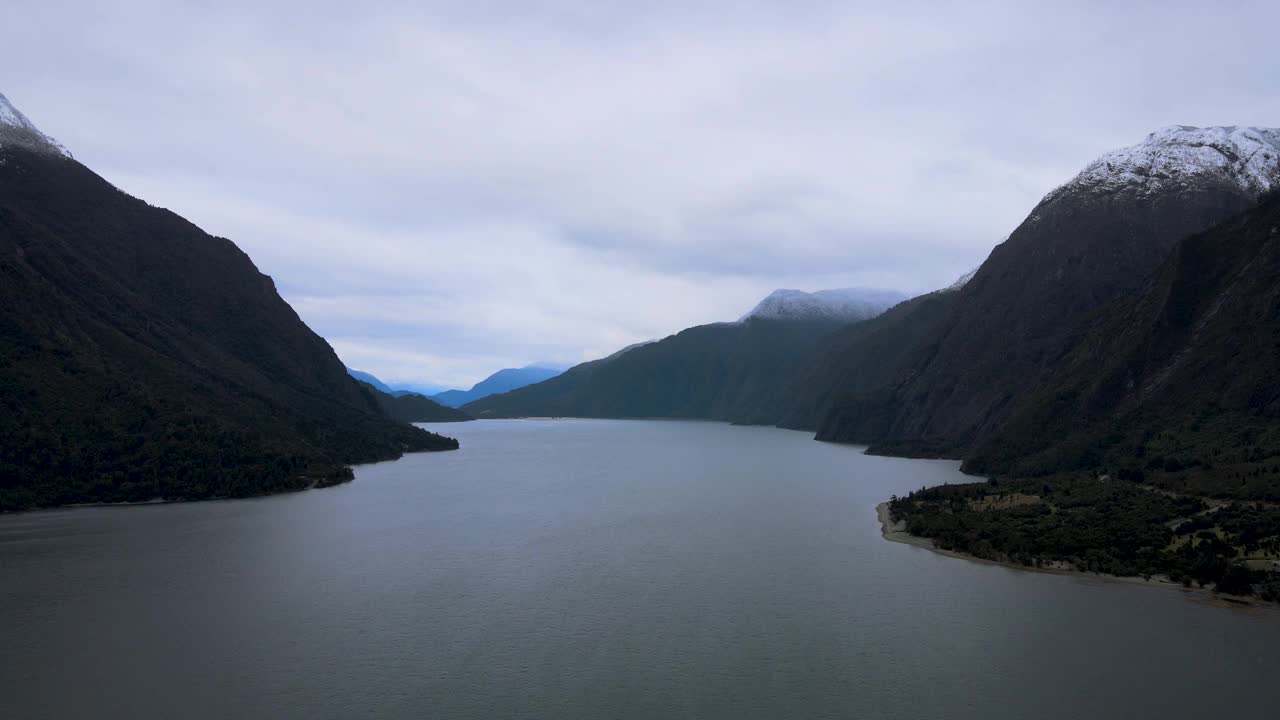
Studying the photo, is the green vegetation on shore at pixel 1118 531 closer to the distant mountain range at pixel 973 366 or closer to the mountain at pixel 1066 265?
the distant mountain range at pixel 973 366

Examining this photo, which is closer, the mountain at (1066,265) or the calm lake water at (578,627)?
the calm lake water at (578,627)

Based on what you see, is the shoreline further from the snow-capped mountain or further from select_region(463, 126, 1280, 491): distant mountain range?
the snow-capped mountain

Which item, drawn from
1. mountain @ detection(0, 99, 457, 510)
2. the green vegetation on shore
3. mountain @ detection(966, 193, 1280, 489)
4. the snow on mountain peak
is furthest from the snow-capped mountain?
the snow on mountain peak

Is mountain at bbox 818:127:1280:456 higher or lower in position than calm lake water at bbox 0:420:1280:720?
higher

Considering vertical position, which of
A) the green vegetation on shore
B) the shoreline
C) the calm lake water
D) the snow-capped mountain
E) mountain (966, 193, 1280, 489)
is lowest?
the calm lake water

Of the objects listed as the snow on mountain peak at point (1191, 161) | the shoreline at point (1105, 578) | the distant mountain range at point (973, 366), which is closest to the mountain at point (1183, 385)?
the distant mountain range at point (973, 366)

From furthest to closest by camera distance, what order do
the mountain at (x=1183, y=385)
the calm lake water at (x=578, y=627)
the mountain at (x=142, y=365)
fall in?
the mountain at (x=142, y=365)
the mountain at (x=1183, y=385)
the calm lake water at (x=578, y=627)

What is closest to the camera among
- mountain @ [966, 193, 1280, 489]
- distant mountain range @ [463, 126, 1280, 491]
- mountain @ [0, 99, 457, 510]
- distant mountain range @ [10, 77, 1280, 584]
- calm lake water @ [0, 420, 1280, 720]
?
calm lake water @ [0, 420, 1280, 720]

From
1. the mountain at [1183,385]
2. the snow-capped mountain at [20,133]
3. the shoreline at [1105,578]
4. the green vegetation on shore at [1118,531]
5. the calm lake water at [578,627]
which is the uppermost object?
the snow-capped mountain at [20,133]

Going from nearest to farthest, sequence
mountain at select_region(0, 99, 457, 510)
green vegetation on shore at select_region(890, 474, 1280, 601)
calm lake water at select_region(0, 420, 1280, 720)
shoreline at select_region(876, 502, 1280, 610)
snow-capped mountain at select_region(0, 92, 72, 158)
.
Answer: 1. calm lake water at select_region(0, 420, 1280, 720)
2. shoreline at select_region(876, 502, 1280, 610)
3. green vegetation on shore at select_region(890, 474, 1280, 601)
4. mountain at select_region(0, 99, 457, 510)
5. snow-capped mountain at select_region(0, 92, 72, 158)
